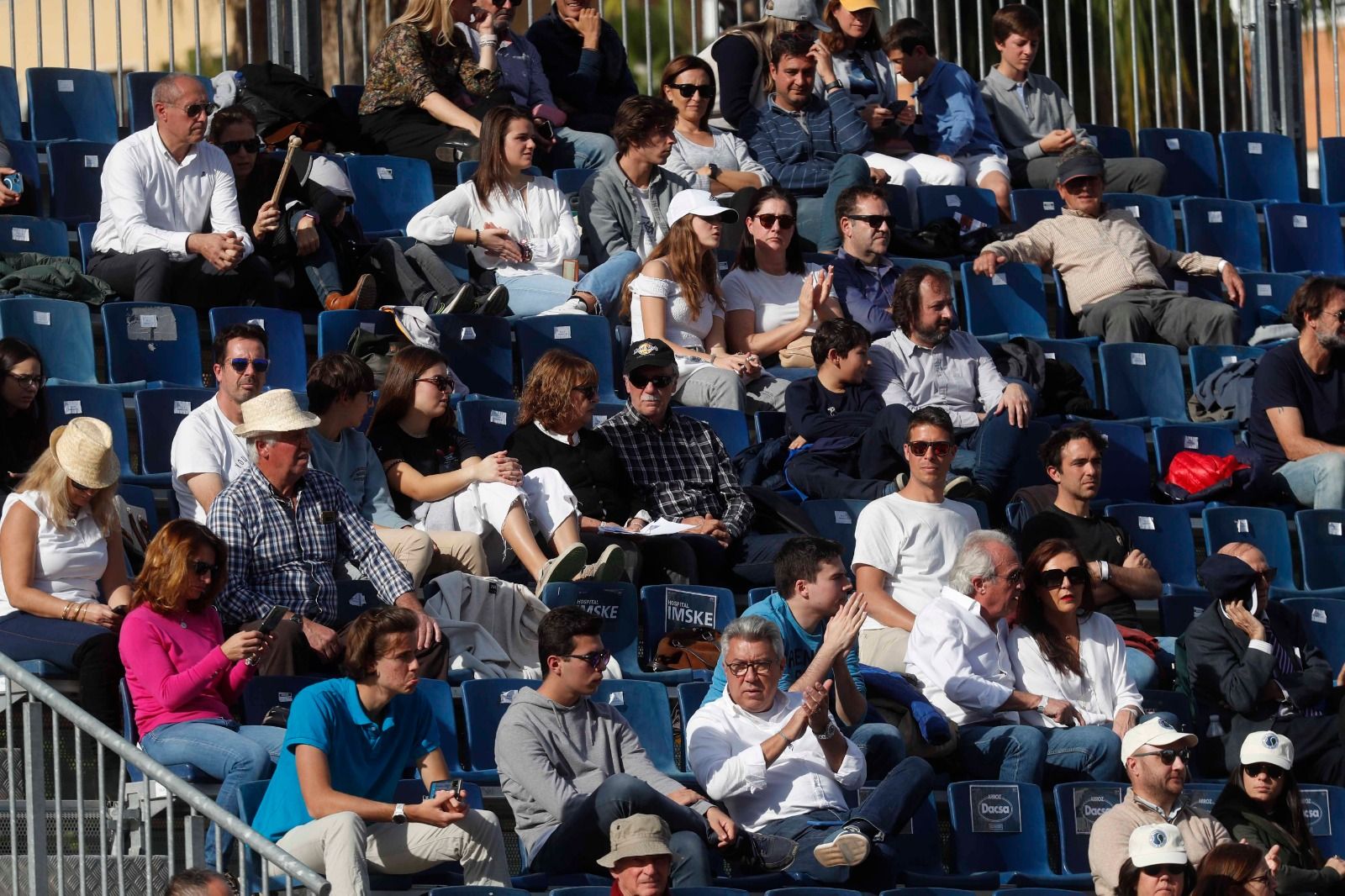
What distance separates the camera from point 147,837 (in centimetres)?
547

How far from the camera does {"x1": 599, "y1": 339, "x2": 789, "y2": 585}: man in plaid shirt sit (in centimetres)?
783

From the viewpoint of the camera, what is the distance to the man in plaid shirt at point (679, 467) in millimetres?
7827

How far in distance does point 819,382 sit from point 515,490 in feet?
5.25

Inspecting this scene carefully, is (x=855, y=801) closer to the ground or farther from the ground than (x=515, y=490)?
closer to the ground

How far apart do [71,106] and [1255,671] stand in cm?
566

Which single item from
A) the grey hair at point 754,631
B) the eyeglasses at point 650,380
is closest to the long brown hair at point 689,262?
the eyeglasses at point 650,380

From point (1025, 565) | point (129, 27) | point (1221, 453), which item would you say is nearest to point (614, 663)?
point (1025, 565)

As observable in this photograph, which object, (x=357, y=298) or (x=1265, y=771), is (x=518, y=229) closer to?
(x=357, y=298)

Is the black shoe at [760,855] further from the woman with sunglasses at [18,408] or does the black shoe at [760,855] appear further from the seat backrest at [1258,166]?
the seat backrest at [1258,166]

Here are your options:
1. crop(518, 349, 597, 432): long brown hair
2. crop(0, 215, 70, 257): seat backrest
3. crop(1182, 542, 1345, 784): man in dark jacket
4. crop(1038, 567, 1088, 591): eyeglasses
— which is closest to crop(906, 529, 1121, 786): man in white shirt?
crop(1038, 567, 1088, 591): eyeglasses

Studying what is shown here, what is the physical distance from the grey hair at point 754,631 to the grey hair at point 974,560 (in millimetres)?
918

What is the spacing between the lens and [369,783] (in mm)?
5848

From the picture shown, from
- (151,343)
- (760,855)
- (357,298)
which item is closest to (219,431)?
(151,343)

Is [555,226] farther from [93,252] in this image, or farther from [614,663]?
[614,663]
